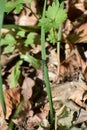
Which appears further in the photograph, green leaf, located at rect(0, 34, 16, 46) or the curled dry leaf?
green leaf, located at rect(0, 34, 16, 46)

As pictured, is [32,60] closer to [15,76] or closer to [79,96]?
[15,76]

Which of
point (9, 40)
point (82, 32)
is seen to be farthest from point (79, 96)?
point (9, 40)

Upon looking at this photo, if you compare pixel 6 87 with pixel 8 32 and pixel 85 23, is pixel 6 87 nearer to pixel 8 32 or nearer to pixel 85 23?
pixel 8 32

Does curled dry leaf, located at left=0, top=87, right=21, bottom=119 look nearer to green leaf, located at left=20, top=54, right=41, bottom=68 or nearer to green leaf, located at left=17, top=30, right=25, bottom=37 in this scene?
green leaf, located at left=20, top=54, right=41, bottom=68

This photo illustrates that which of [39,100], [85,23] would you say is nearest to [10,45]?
[39,100]

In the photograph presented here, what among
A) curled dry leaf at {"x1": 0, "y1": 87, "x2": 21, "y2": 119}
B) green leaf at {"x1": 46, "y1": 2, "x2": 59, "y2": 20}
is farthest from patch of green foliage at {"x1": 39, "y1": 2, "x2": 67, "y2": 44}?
curled dry leaf at {"x1": 0, "y1": 87, "x2": 21, "y2": 119}

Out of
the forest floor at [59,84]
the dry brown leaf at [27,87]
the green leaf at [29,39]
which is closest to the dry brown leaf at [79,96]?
the forest floor at [59,84]
